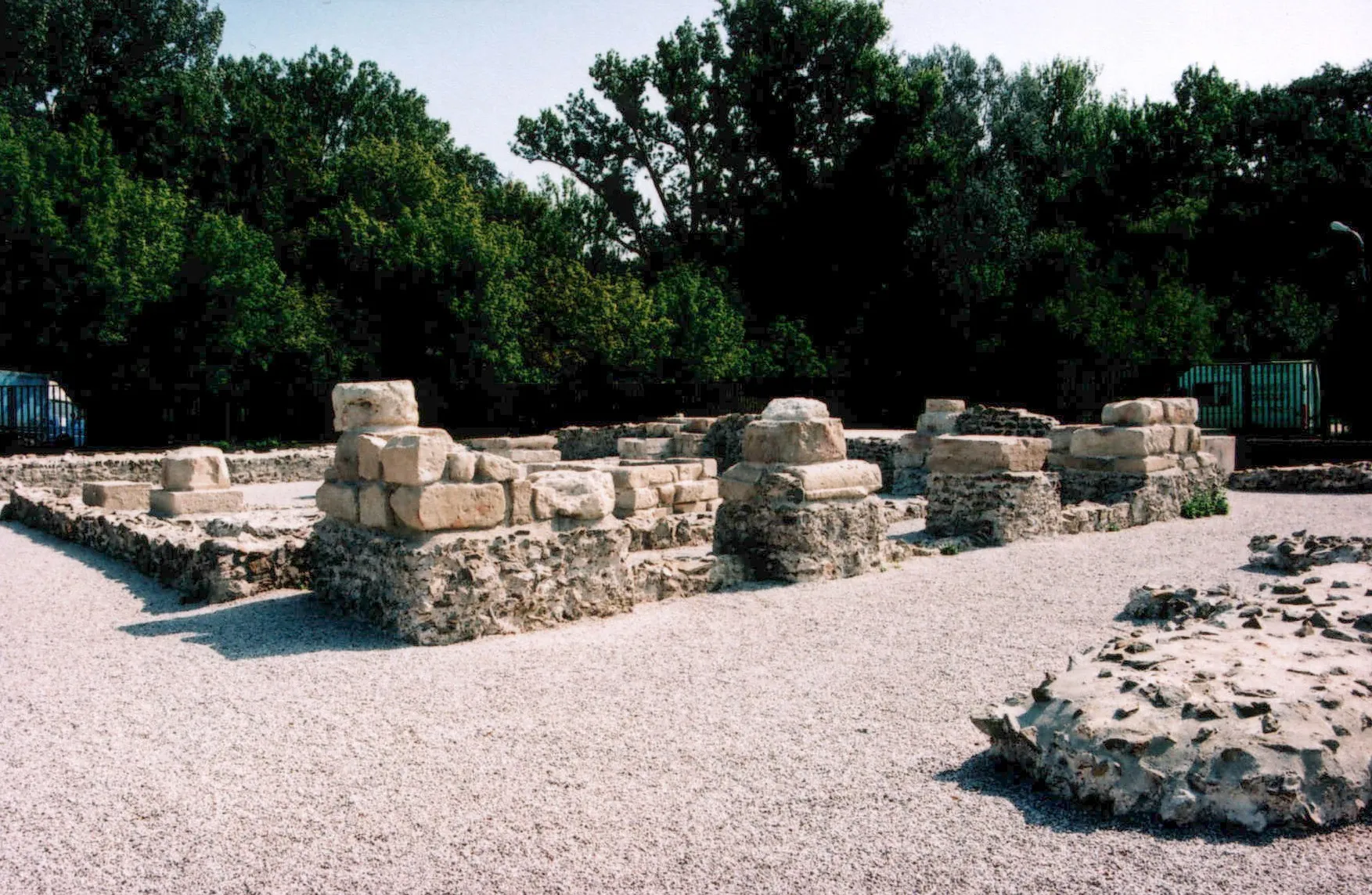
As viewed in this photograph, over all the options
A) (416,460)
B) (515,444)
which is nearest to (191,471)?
(515,444)

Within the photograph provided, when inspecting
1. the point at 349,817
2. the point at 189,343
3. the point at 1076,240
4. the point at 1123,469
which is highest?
the point at 1076,240

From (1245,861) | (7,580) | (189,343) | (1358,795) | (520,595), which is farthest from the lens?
(189,343)

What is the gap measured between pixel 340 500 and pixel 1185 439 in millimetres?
10224

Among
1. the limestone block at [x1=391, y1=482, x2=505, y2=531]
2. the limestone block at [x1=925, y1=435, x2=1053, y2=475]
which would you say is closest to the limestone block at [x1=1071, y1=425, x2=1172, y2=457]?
the limestone block at [x1=925, y1=435, x2=1053, y2=475]

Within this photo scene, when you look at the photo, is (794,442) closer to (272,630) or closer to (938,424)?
(272,630)

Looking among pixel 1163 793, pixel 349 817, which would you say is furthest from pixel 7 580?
pixel 1163 793

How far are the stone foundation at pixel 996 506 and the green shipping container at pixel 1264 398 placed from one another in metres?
10.7

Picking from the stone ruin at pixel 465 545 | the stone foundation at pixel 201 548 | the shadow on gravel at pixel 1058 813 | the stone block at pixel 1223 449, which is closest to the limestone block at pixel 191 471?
the stone foundation at pixel 201 548

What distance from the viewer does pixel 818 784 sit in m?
4.08

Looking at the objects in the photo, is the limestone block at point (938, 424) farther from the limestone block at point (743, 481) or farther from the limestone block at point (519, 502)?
the limestone block at point (519, 502)

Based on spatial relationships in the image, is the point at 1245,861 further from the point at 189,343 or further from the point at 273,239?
the point at 273,239

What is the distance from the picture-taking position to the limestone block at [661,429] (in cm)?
2091

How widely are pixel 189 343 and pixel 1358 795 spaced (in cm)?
2600

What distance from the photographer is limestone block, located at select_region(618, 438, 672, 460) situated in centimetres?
1830
